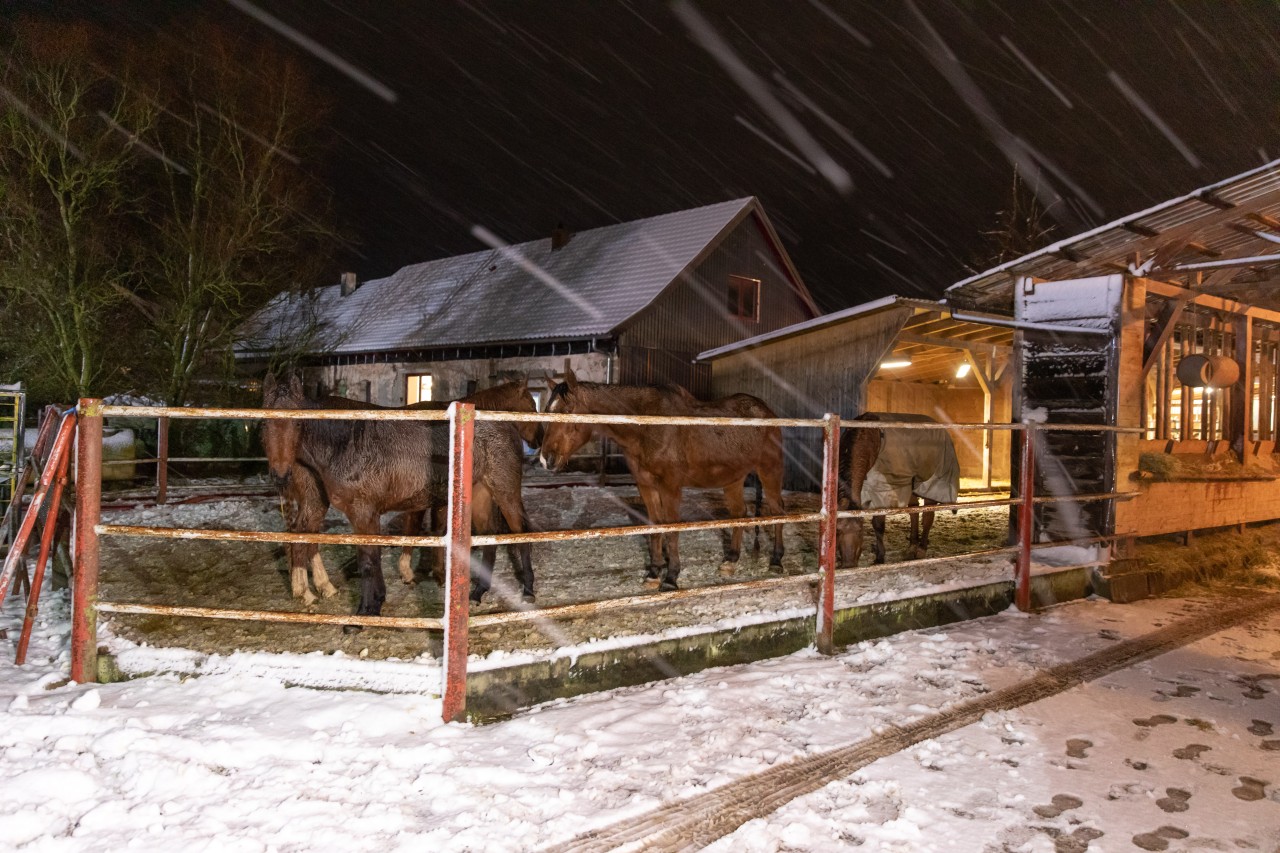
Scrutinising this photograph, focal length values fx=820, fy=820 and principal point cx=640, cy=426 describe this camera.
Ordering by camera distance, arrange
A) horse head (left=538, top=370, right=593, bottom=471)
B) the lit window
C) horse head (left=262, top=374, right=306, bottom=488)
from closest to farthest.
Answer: horse head (left=262, top=374, right=306, bottom=488) < horse head (left=538, top=370, right=593, bottom=471) < the lit window

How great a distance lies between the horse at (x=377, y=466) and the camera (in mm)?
5164

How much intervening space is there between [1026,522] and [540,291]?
19050 mm

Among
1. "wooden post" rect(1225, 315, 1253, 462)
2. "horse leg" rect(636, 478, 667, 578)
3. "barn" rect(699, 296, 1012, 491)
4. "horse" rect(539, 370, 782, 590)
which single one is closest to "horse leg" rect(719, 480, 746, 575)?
"horse" rect(539, 370, 782, 590)

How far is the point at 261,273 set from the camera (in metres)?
18.5

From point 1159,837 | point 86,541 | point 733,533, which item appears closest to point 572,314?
point 733,533

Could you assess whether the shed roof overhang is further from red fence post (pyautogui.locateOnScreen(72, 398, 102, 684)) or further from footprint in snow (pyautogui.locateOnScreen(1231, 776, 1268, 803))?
red fence post (pyautogui.locateOnScreen(72, 398, 102, 684))

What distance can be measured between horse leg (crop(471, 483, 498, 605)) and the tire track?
3075 mm

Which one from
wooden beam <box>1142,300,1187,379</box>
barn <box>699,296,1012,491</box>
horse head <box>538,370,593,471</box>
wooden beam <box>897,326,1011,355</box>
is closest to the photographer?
horse head <box>538,370,593,471</box>

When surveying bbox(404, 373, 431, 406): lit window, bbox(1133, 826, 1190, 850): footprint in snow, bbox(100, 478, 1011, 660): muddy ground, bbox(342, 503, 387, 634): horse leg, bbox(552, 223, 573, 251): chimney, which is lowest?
bbox(1133, 826, 1190, 850): footprint in snow

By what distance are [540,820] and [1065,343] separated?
7.44 meters

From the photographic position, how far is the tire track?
9.96 ft

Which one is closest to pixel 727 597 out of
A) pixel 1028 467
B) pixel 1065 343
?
pixel 1028 467

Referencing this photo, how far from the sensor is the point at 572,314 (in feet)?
72.4

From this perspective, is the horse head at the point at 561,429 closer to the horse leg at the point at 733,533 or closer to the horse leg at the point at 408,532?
the horse leg at the point at 408,532
